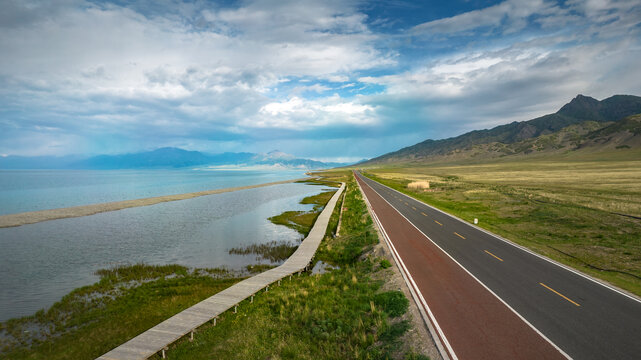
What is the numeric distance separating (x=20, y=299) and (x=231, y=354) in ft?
54.6

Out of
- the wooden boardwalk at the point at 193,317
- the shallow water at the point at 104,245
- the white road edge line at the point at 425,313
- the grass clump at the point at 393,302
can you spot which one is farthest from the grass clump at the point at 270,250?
the grass clump at the point at 393,302

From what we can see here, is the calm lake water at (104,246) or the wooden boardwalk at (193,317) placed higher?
the calm lake water at (104,246)

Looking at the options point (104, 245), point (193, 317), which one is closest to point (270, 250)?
point (193, 317)

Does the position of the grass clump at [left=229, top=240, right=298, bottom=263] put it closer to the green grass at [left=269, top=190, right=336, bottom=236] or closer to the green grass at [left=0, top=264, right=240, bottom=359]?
the green grass at [left=0, top=264, right=240, bottom=359]

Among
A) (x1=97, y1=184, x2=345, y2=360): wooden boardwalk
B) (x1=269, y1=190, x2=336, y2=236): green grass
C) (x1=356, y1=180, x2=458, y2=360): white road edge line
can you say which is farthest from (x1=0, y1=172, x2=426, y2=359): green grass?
(x1=269, y1=190, x2=336, y2=236): green grass

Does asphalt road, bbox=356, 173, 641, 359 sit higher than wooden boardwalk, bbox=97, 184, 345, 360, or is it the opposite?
wooden boardwalk, bbox=97, 184, 345, 360

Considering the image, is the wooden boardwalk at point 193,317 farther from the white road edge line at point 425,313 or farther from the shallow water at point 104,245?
the white road edge line at point 425,313

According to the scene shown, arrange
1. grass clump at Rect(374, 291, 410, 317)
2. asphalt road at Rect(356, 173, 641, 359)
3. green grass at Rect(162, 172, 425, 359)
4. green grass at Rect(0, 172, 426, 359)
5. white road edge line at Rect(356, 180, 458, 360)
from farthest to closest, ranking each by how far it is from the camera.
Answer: grass clump at Rect(374, 291, 410, 317) < green grass at Rect(0, 172, 426, 359) < green grass at Rect(162, 172, 425, 359) < asphalt road at Rect(356, 173, 641, 359) < white road edge line at Rect(356, 180, 458, 360)

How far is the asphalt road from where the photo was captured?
400 inches

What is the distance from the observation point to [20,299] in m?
18.2

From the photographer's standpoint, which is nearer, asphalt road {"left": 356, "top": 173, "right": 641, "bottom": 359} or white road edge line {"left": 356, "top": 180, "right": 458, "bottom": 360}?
white road edge line {"left": 356, "top": 180, "right": 458, "bottom": 360}

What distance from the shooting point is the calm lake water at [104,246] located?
2033 cm

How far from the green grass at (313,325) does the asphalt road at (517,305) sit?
2.34 meters

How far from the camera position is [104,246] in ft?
99.9
